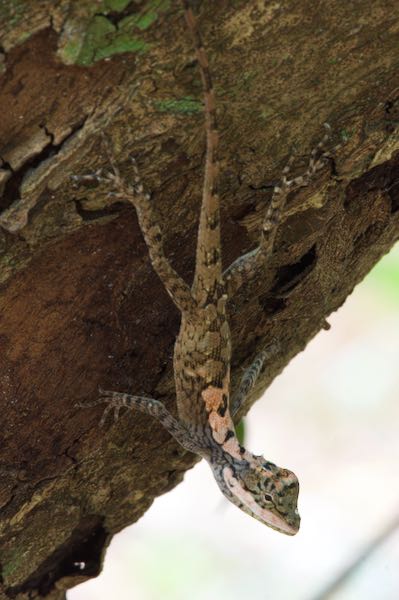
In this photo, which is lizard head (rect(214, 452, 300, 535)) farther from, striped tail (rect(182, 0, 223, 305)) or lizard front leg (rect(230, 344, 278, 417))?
striped tail (rect(182, 0, 223, 305))

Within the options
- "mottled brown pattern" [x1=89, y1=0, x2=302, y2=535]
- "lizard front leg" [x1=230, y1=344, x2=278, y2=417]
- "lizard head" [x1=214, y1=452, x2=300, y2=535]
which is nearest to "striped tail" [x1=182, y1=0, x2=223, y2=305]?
"mottled brown pattern" [x1=89, y1=0, x2=302, y2=535]

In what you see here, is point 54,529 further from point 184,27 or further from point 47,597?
point 184,27

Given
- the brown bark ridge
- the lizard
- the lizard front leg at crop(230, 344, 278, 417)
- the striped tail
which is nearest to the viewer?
the striped tail

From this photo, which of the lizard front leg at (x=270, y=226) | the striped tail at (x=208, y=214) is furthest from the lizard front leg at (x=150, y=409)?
the lizard front leg at (x=270, y=226)

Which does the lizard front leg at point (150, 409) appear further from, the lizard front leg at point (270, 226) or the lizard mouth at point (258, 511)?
the lizard front leg at point (270, 226)

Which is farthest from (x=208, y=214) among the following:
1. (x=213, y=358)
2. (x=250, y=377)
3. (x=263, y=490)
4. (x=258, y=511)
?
(x=258, y=511)

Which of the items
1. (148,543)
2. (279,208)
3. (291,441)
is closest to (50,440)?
(279,208)
